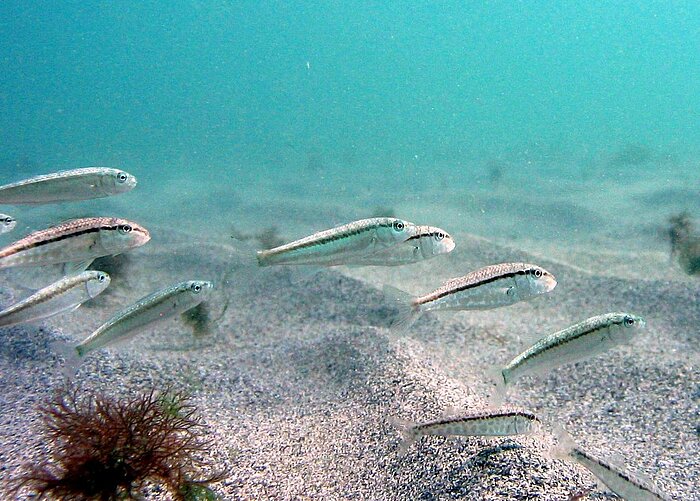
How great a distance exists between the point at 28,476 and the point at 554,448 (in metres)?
3.73

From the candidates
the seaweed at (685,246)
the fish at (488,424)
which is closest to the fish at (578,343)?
the fish at (488,424)

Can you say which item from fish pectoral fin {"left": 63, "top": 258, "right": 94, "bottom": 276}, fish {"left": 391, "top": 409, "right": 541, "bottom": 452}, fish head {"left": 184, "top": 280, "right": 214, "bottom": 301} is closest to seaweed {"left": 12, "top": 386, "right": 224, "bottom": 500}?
fish head {"left": 184, "top": 280, "right": 214, "bottom": 301}

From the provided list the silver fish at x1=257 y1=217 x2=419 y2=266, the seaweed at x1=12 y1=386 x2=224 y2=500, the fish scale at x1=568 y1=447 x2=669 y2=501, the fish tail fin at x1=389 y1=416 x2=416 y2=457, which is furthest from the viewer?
the silver fish at x1=257 y1=217 x2=419 y2=266

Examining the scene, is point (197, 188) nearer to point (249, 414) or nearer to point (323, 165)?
point (323, 165)

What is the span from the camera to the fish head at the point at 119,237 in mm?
4176

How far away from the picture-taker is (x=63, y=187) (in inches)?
177

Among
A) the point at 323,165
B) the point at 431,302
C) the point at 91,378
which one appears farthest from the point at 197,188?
the point at 431,302

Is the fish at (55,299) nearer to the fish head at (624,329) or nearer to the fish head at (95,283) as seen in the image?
the fish head at (95,283)

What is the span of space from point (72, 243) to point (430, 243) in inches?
128

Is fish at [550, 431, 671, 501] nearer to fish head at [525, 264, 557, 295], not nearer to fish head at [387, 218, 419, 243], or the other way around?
fish head at [525, 264, 557, 295]

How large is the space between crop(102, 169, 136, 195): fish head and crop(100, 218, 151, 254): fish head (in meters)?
0.56

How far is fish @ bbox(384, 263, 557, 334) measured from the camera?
4059 mm

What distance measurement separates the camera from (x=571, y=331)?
13.0 ft

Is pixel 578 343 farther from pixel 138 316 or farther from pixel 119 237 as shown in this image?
pixel 119 237
